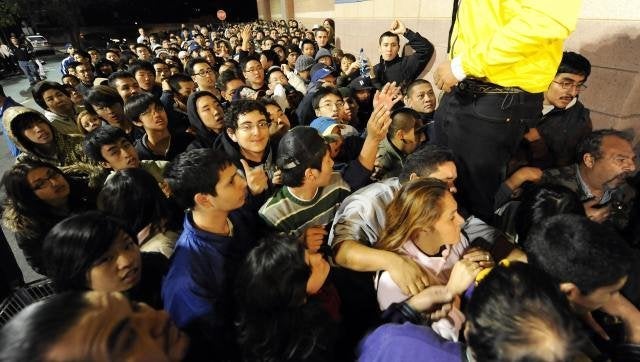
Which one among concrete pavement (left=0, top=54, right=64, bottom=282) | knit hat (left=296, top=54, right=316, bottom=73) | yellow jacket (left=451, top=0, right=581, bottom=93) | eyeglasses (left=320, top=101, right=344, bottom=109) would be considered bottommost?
concrete pavement (left=0, top=54, right=64, bottom=282)

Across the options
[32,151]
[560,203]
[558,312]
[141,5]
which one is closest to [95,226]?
[558,312]

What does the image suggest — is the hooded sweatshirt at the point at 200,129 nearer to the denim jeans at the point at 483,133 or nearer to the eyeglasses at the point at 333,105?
the eyeglasses at the point at 333,105

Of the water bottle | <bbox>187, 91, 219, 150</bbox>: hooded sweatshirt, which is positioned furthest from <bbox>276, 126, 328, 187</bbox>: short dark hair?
the water bottle

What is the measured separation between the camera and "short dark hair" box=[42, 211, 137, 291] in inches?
55.4

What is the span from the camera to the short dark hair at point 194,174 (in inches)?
66.4

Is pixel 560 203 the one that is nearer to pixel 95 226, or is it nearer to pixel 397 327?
pixel 397 327

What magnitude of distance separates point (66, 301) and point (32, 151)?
11.2ft

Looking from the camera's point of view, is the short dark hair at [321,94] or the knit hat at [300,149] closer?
the knit hat at [300,149]

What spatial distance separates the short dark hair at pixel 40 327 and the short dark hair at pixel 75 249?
2.31ft

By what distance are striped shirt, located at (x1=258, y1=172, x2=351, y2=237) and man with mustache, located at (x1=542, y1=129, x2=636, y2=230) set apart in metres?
1.56

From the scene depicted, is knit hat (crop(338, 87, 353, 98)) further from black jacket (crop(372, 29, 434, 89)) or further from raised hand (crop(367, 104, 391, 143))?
raised hand (crop(367, 104, 391, 143))

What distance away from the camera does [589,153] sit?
240 centimetres

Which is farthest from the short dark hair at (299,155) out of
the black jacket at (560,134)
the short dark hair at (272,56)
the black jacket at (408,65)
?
the short dark hair at (272,56)

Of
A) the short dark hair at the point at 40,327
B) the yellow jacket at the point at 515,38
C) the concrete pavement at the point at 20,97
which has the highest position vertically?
the yellow jacket at the point at 515,38
